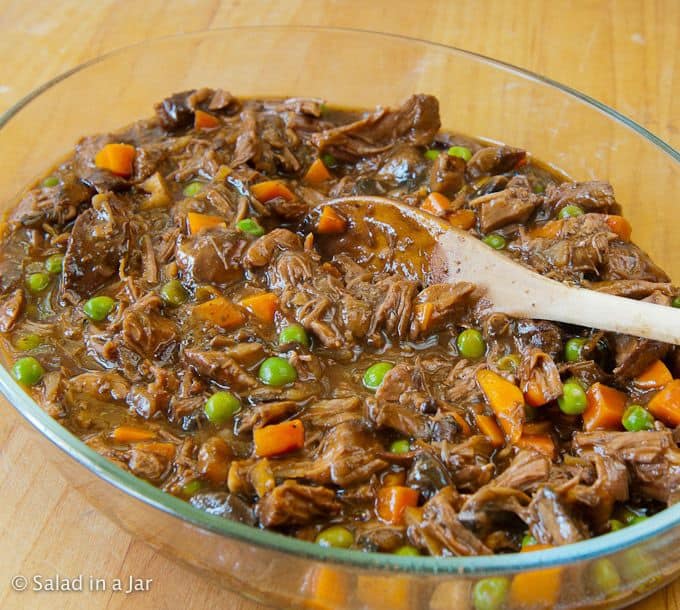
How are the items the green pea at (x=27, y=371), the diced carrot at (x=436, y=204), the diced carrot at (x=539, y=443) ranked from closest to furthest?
the diced carrot at (x=539, y=443) → the green pea at (x=27, y=371) → the diced carrot at (x=436, y=204)

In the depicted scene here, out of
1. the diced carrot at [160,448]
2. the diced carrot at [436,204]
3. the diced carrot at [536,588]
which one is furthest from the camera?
the diced carrot at [436,204]

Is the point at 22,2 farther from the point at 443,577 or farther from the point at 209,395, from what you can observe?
the point at 443,577

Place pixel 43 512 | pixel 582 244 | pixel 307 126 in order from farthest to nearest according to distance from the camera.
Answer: pixel 307 126
pixel 582 244
pixel 43 512

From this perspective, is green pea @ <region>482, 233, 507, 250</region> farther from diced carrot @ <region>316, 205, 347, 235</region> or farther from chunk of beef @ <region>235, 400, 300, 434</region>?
chunk of beef @ <region>235, 400, 300, 434</region>

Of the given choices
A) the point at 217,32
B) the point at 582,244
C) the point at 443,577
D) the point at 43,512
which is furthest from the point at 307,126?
the point at 443,577

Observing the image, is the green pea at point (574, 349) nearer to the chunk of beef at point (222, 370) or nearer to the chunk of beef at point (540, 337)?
the chunk of beef at point (540, 337)

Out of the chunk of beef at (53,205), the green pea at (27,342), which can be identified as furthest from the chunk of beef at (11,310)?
the chunk of beef at (53,205)

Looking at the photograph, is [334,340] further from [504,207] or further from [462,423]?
[504,207]
